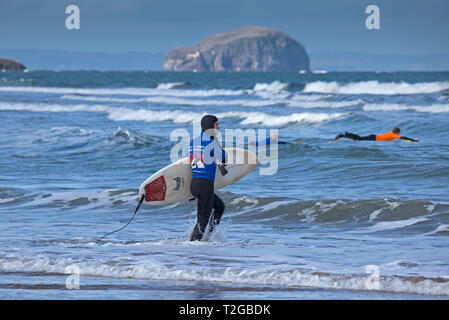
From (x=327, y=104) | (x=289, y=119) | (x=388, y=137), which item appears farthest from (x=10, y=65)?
(x=388, y=137)

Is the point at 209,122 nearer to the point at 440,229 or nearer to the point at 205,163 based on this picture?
the point at 205,163

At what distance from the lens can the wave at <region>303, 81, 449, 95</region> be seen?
57841mm

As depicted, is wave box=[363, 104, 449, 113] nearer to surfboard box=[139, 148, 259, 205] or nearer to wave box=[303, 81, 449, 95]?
wave box=[303, 81, 449, 95]

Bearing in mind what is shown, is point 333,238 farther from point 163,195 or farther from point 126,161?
point 126,161

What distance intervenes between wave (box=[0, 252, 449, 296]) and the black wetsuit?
1.01 m

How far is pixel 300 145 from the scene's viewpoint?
18484 millimetres

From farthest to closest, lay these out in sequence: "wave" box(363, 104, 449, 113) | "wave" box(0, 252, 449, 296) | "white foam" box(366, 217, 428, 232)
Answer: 1. "wave" box(363, 104, 449, 113)
2. "white foam" box(366, 217, 428, 232)
3. "wave" box(0, 252, 449, 296)

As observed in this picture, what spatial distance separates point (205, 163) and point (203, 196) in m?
A: 0.39

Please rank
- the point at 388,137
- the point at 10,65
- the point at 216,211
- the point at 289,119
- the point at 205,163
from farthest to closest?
1. the point at 10,65
2. the point at 289,119
3. the point at 388,137
4. the point at 216,211
5. the point at 205,163

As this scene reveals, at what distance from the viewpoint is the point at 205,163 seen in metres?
7.96

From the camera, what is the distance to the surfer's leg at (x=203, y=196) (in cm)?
802

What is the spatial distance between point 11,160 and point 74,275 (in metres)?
10.9

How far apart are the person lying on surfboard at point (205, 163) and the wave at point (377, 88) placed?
2011 inches

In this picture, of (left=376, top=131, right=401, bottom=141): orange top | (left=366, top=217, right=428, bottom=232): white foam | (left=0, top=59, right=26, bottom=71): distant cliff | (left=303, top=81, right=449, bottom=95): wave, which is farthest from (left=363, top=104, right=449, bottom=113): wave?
(left=0, top=59, right=26, bottom=71): distant cliff
